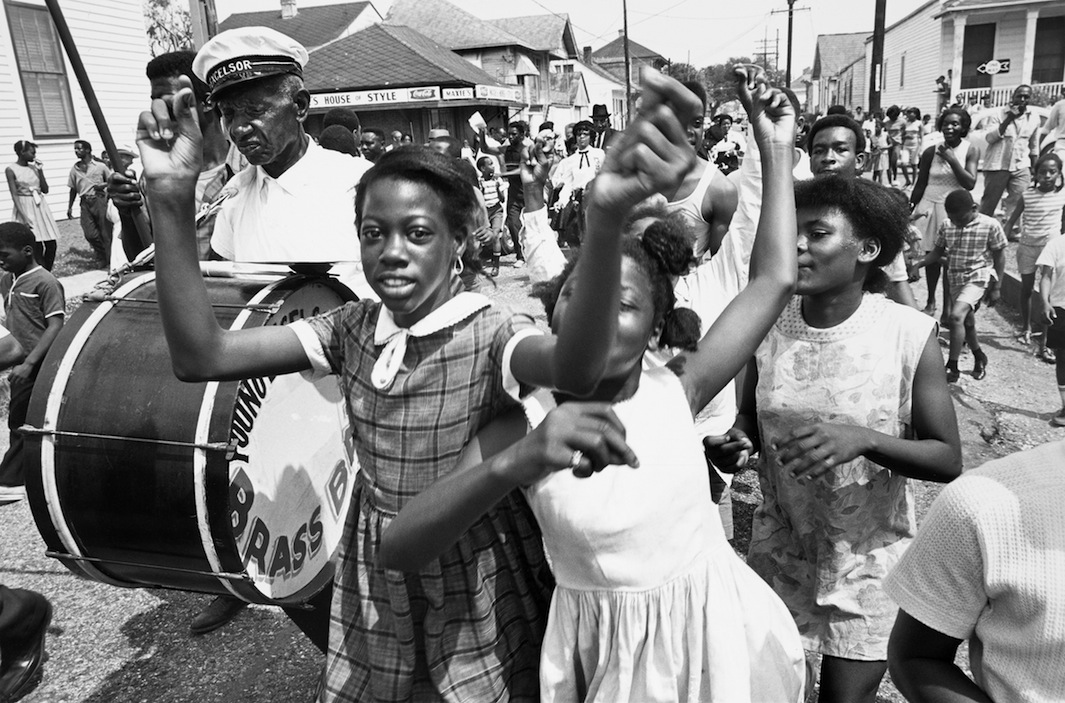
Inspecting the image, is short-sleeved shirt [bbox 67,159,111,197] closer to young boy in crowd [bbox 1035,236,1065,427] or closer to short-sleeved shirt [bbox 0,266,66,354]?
short-sleeved shirt [bbox 0,266,66,354]

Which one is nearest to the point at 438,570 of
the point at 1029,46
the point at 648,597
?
the point at 648,597

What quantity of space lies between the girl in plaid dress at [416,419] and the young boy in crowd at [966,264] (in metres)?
5.19

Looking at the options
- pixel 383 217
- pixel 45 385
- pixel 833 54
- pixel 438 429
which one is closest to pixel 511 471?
pixel 438 429

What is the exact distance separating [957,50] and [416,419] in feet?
118

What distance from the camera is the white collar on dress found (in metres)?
1.74

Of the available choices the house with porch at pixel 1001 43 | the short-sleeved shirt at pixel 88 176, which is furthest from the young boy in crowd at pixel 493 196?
the house with porch at pixel 1001 43

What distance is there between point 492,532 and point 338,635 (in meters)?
Result: 0.41

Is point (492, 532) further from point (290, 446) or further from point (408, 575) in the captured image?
point (290, 446)

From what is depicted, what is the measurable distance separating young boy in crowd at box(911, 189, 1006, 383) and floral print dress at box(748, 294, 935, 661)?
421 centimetres

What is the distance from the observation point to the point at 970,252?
6.40m

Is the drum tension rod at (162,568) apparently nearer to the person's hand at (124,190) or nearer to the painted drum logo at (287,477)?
the painted drum logo at (287,477)

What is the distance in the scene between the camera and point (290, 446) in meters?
2.64

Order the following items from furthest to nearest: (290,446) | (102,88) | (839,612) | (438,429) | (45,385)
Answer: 1. (102,88)
2. (290,446)
3. (45,385)
4. (839,612)
5. (438,429)

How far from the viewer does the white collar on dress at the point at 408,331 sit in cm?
174
